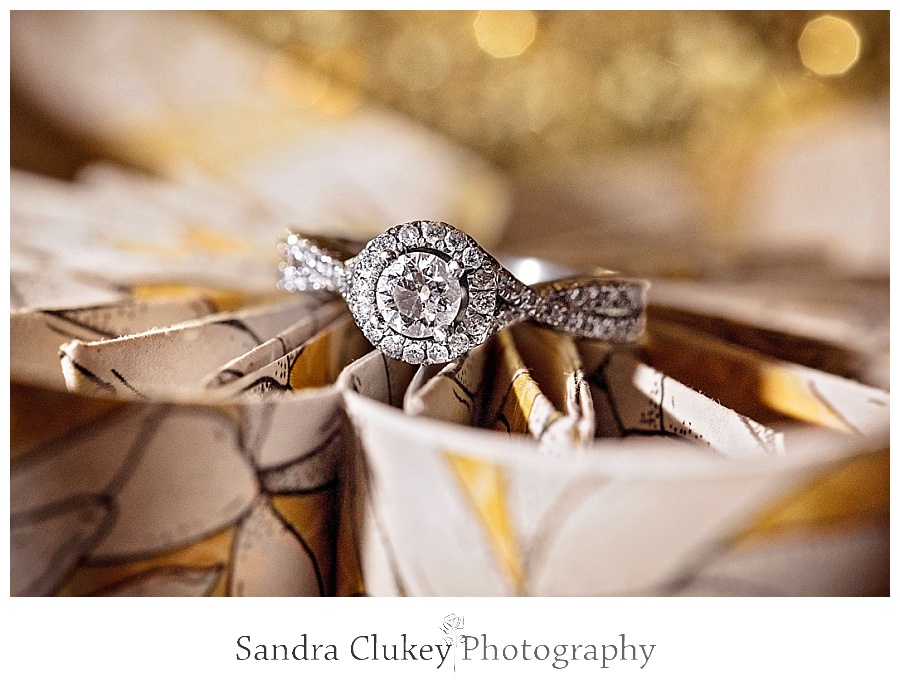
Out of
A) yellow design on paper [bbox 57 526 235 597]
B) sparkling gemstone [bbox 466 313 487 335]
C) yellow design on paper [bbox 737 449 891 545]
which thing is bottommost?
yellow design on paper [bbox 57 526 235 597]

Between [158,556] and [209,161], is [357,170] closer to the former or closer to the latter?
[209,161]

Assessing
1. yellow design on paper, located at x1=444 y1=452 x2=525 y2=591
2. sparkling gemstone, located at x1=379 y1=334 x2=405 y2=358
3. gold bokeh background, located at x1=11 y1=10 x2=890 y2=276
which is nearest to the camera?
yellow design on paper, located at x1=444 y1=452 x2=525 y2=591

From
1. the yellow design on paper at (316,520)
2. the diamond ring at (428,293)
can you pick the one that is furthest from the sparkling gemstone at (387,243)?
the yellow design on paper at (316,520)

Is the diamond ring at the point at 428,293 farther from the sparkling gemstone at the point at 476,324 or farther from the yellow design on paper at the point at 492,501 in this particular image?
the yellow design on paper at the point at 492,501

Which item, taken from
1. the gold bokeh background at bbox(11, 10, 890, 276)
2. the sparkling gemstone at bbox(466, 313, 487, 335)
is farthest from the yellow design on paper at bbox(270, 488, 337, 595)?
the gold bokeh background at bbox(11, 10, 890, 276)

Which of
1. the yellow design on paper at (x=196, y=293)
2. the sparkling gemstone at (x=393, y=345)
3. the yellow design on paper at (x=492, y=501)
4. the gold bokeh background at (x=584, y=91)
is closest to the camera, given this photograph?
the yellow design on paper at (x=492, y=501)
